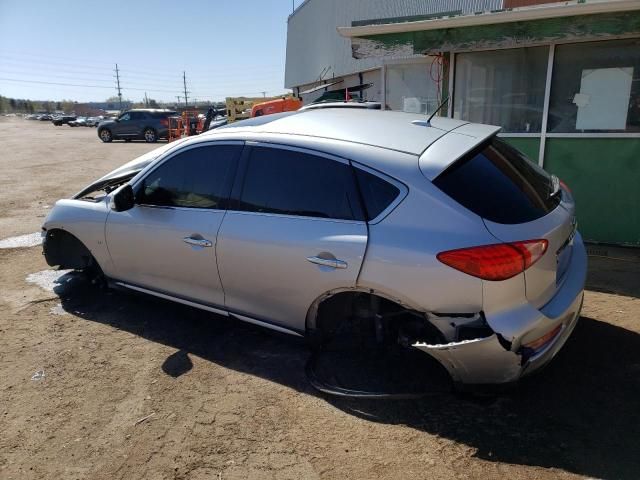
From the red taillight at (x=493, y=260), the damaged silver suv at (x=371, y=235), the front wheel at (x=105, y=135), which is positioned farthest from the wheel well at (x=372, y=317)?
the front wheel at (x=105, y=135)

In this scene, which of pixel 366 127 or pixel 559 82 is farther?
pixel 559 82

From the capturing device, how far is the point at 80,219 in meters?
4.35

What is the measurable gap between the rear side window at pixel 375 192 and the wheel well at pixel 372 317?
51cm

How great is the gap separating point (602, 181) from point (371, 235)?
4.36 metres

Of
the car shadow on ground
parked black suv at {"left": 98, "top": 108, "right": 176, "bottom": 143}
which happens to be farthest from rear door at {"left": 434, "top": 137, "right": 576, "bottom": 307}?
parked black suv at {"left": 98, "top": 108, "right": 176, "bottom": 143}

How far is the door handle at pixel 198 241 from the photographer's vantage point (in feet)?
11.4

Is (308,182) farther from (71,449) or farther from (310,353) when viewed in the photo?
(71,449)

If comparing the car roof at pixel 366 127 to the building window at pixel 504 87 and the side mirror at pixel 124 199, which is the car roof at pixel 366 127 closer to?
the side mirror at pixel 124 199

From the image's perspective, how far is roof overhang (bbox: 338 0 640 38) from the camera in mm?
4785

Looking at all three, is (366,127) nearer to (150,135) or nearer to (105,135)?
(150,135)

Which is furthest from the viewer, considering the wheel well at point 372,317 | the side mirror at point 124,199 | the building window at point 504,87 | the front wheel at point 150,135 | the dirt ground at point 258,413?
the front wheel at point 150,135

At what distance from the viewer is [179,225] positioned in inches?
144

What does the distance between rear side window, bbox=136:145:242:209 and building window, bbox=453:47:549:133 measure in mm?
4233

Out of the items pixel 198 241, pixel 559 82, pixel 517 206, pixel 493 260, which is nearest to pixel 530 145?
pixel 559 82
